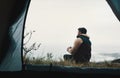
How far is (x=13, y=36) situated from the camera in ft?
10.4

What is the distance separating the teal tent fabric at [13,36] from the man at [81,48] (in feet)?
4.44

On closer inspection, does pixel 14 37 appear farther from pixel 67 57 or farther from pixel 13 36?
pixel 67 57

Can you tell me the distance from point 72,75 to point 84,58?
3282 millimetres

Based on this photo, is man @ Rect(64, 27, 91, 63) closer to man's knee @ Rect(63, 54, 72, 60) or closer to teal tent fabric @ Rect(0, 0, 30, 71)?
man's knee @ Rect(63, 54, 72, 60)

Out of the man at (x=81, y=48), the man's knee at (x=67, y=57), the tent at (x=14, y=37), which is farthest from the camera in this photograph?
the man at (x=81, y=48)

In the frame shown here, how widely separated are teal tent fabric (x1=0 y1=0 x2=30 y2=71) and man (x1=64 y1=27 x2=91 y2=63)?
135cm

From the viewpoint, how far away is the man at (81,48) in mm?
4438

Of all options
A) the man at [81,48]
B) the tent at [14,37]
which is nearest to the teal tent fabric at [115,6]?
the tent at [14,37]

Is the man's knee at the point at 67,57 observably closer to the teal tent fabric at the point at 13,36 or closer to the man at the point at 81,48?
the man at the point at 81,48

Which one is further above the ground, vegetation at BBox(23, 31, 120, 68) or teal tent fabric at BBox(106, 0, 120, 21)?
teal tent fabric at BBox(106, 0, 120, 21)

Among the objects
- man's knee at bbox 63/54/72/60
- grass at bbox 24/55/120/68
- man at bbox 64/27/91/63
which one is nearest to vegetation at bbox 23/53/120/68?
grass at bbox 24/55/120/68

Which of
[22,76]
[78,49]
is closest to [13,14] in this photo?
[78,49]

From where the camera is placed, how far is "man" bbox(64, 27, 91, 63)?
4438 millimetres

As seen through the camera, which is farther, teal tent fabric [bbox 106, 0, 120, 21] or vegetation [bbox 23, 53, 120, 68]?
vegetation [bbox 23, 53, 120, 68]
